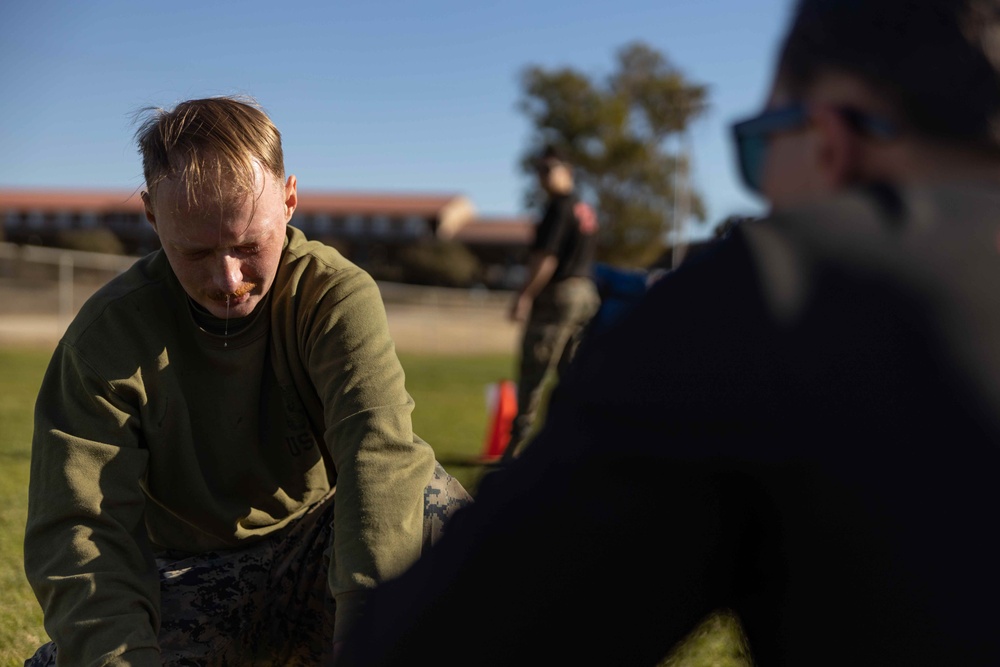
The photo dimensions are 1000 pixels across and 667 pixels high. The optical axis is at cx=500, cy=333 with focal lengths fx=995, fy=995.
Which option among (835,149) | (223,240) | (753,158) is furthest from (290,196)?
(835,149)

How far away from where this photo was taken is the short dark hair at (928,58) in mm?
801

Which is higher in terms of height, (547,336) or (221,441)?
(221,441)

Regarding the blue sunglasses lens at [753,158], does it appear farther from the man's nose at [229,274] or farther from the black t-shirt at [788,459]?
the man's nose at [229,274]

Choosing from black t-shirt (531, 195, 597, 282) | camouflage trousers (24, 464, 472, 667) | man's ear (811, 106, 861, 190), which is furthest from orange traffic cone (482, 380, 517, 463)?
man's ear (811, 106, 861, 190)

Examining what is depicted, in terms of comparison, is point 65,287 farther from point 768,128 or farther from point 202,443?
point 768,128

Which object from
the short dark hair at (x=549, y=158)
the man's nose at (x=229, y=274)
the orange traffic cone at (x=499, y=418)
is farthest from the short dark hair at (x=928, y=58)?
the short dark hair at (x=549, y=158)

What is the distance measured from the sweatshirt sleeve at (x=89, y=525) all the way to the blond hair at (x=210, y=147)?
451 mm

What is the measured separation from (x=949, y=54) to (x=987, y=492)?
0.35 m

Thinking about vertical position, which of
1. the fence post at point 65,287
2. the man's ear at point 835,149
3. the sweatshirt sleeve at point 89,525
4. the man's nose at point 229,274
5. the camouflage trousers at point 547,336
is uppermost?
the man's ear at point 835,149

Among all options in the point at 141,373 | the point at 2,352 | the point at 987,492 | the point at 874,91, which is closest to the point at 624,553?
the point at 987,492

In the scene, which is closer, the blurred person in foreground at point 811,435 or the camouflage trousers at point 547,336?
the blurred person in foreground at point 811,435

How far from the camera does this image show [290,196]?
229 centimetres

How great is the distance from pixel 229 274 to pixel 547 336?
179 inches

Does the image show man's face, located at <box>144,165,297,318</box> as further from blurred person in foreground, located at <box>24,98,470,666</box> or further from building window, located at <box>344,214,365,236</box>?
building window, located at <box>344,214,365,236</box>
